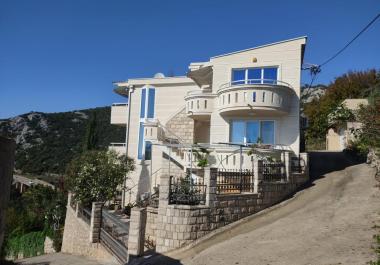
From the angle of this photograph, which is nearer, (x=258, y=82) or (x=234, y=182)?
(x=234, y=182)

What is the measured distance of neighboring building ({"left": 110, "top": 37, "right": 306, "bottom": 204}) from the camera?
18859 mm

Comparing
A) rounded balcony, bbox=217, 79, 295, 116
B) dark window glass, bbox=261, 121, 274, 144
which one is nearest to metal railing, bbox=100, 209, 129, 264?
rounded balcony, bbox=217, 79, 295, 116

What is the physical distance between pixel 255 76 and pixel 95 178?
11137 mm

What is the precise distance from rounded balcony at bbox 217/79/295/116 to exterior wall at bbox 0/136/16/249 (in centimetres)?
1547

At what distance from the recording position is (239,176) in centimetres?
1514

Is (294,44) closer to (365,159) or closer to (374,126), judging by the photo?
(374,126)

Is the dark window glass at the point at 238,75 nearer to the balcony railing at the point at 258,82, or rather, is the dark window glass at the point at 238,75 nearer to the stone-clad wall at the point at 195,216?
the balcony railing at the point at 258,82

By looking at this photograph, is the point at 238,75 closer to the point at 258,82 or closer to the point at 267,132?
the point at 258,82

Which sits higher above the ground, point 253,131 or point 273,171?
point 253,131

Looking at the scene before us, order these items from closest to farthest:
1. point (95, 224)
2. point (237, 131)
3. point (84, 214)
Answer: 1. point (95, 224)
2. point (237, 131)
3. point (84, 214)

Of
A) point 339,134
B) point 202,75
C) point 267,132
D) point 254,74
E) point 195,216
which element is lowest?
point 195,216

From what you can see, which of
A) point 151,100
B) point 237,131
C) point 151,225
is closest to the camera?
point 151,225

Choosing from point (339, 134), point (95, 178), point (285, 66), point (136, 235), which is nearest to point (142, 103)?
point (95, 178)

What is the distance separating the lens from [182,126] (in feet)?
82.7
